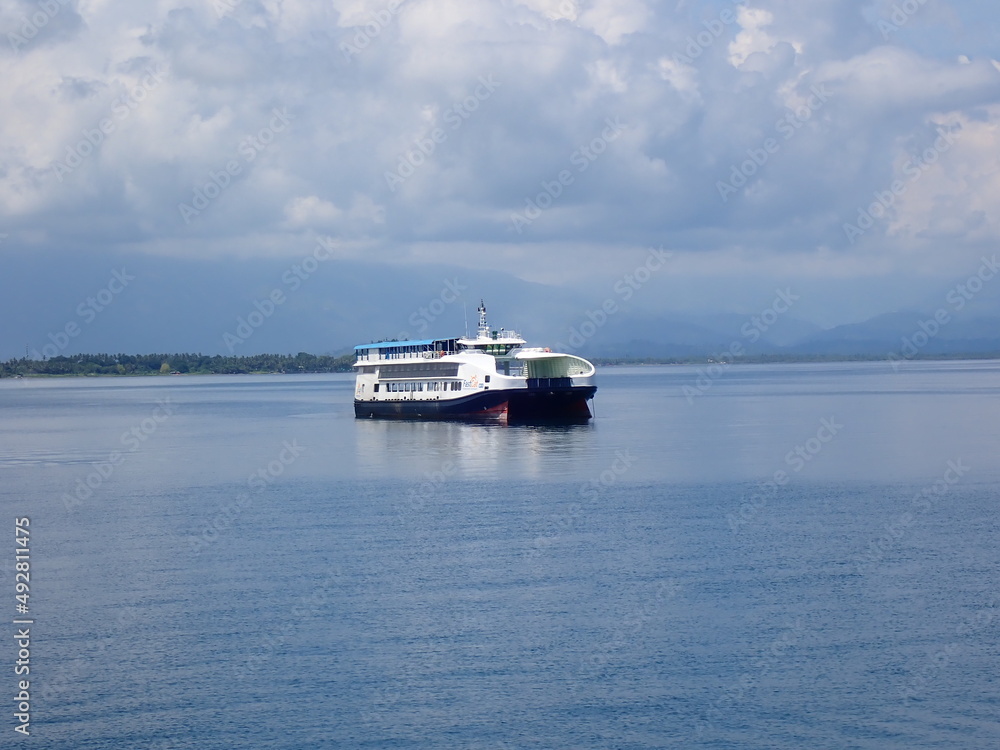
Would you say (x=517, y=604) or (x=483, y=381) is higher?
(x=483, y=381)

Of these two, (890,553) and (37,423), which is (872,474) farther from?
(37,423)

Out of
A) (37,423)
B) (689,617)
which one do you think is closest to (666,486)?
(689,617)

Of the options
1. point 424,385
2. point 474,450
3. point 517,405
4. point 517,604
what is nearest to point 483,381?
point 517,405

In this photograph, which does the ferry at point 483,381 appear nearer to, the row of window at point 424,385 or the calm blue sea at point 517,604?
the row of window at point 424,385

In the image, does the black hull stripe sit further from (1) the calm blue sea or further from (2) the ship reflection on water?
(1) the calm blue sea

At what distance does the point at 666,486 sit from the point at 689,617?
24.1 meters

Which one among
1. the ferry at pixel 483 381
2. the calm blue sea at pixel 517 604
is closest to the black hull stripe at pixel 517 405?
the ferry at pixel 483 381

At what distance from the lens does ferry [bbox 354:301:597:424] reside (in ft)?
283

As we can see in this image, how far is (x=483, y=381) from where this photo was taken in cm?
8762

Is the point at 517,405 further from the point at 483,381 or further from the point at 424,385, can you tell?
the point at 424,385

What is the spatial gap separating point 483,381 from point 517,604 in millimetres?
57349

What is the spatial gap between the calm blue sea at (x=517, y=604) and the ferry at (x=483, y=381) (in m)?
23.9

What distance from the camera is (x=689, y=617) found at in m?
29.2

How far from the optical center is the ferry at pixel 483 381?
86.4 metres
